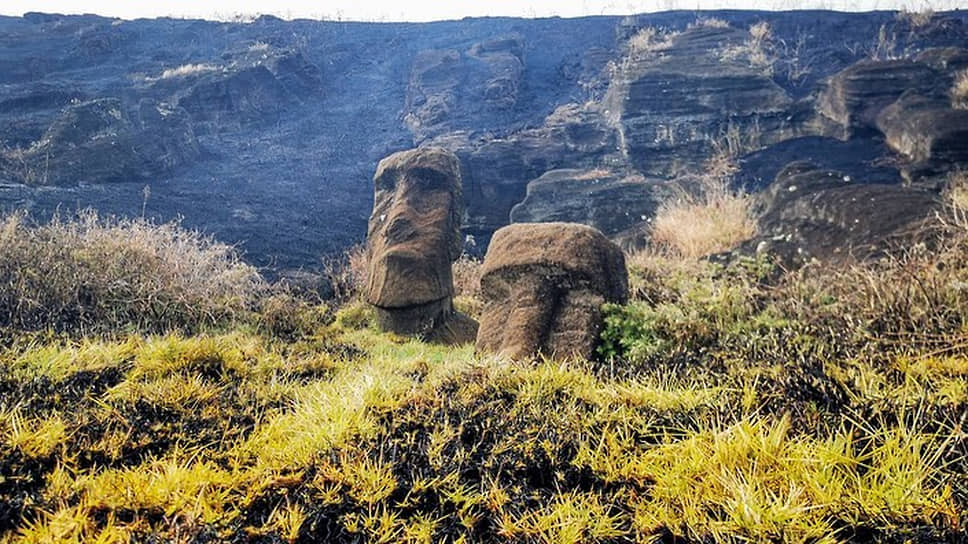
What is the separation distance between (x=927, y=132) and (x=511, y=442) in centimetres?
1463

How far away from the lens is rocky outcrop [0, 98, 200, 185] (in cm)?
1448

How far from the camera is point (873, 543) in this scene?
5.24 ft

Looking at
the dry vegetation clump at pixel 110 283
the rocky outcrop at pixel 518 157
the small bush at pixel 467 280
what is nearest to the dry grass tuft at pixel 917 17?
the rocky outcrop at pixel 518 157

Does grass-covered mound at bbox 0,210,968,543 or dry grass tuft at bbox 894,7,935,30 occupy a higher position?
dry grass tuft at bbox 894,7,935,30

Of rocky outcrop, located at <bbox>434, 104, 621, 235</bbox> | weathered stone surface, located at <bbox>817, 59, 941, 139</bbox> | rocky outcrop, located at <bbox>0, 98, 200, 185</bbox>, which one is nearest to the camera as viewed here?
rocky outcrop, located at <bbox>0, 98, 200, 185</bbox>

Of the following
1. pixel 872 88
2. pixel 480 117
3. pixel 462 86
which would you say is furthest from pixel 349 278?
pixel 462 86

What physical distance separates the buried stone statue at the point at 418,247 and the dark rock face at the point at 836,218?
485cm

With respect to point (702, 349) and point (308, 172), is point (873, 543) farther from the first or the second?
point (308, 172)

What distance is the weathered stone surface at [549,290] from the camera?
163 inches

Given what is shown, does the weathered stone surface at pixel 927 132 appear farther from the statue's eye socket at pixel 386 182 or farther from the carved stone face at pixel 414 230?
the statue's eye socket at pixel 386 182

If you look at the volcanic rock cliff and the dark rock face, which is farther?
the volcanic rock cliff

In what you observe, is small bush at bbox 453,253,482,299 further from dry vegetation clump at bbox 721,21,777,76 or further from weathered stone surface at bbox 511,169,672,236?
dry vegetation clump at bbox 721,21,777,76

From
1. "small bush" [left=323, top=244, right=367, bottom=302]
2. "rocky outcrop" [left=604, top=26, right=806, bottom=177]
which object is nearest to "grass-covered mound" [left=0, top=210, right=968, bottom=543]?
"small bush" [left=323, top=244, right=367, bottom=302]

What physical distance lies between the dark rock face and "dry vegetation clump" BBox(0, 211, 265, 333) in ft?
24.7
